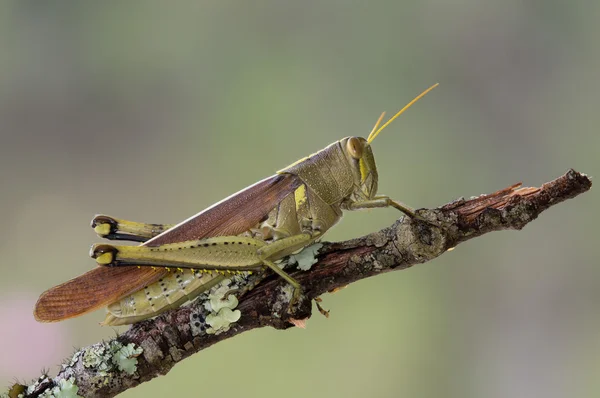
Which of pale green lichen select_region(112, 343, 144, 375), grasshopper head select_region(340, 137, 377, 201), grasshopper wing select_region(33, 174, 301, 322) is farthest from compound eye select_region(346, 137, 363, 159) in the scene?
pale green lichen select_region(112, 343, 144, 375)

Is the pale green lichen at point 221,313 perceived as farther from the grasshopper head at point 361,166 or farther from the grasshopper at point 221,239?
the grasshopper head at point 361,166

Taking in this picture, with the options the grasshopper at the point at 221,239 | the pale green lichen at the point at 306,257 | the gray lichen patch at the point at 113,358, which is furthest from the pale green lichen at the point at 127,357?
the pale green lichen at the point at 306,257

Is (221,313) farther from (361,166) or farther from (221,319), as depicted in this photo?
(361,166)

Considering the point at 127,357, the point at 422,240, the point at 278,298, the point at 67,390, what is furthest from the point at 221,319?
the point at 422,240

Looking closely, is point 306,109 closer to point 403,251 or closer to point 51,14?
point 51,14

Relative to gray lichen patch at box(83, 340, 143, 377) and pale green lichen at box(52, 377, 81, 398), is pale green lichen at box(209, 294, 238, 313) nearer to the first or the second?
Result: gray lichen patch at box(83, 340, 143, 377)

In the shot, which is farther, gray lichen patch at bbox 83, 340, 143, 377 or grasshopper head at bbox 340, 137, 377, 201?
grasshopper head at bbox 340, 137, 377, 201

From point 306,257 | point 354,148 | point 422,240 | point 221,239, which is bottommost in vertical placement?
point 422,240
